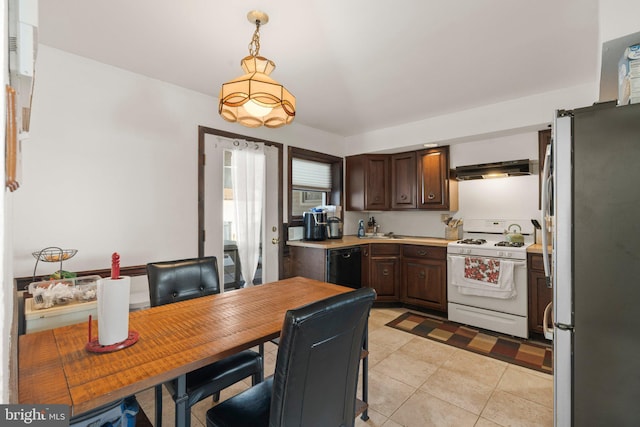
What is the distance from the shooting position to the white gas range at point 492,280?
295cm

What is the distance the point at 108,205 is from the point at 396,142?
129 inches

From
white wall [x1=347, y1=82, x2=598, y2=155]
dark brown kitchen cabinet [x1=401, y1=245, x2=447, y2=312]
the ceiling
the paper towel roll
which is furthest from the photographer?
dark brown kitchen cabinet [x1=401, y1=245, x2=447, y2=312]

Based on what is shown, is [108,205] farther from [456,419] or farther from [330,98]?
[456,419]

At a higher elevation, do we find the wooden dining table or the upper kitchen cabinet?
the upper kitchen cabinet

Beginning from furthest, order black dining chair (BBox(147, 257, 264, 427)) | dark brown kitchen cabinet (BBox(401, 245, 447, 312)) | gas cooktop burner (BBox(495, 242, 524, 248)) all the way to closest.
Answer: dark brown kitchen cabinet (BBox(401, 245, 447, 312))
gas cooktop burner (BBox(495, 242, 524, 248))
black dining chair (BBox(147, 257, 264, 427))

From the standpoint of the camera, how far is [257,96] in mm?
1526

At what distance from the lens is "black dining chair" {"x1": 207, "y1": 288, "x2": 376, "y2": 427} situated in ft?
3.16

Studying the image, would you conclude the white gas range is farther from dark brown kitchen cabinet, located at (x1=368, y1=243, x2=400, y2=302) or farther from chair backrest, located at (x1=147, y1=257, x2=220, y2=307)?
chair backrest, located at (x1=147, y1=257, x2=220, y2=307)

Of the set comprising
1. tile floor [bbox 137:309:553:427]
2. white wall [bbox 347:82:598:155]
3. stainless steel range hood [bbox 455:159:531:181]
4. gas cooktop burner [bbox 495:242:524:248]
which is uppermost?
white wall [bbox 347:82:598:155]

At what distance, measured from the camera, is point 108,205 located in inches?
94.0

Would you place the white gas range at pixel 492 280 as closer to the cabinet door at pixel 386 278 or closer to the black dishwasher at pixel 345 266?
the cabinet door at pixel 386 278

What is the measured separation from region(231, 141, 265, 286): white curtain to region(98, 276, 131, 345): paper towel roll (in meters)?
2.05

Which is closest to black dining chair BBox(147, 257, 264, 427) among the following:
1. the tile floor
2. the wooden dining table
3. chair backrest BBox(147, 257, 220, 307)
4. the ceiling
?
chair backrest BBox(147, 257, 220, 307)

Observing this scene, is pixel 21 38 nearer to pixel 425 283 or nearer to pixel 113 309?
pixel 113 309
